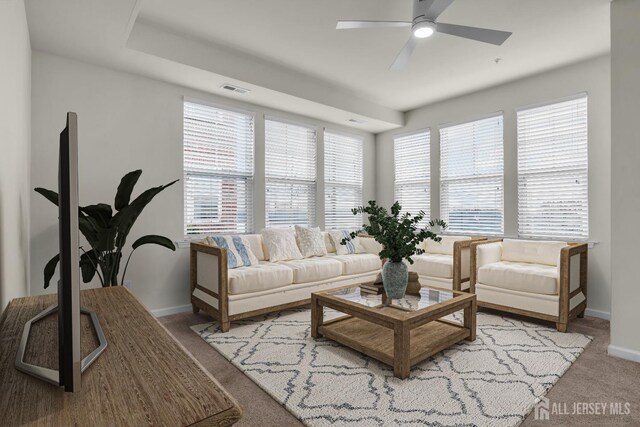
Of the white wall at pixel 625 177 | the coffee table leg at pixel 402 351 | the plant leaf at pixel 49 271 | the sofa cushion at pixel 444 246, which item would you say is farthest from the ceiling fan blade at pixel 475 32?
the plant leaf at pixel 49 271

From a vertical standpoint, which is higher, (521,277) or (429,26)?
(429,26)

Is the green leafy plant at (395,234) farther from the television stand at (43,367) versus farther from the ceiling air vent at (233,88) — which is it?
the ceiling air vent at (233,88)

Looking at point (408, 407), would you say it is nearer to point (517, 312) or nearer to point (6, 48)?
point (517, 312)

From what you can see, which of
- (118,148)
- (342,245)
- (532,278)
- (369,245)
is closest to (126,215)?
(118,148)

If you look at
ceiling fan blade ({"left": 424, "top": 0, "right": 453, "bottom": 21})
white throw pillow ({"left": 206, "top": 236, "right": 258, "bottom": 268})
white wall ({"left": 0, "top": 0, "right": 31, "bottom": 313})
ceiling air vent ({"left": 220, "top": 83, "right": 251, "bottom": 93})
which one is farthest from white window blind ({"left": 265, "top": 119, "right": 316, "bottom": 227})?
white wall ({"left": 0, "top": 0, "right": 31, "bottom": 313})

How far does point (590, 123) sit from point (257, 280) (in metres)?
4.03

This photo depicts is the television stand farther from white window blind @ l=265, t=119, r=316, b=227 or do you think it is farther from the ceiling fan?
white window blind @ l=265, t=119, r=316, b=227

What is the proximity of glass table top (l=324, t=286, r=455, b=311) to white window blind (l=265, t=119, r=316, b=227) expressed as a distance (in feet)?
6.83

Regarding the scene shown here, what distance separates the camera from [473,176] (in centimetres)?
489

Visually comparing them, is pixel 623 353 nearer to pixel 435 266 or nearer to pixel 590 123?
pixel 435 266

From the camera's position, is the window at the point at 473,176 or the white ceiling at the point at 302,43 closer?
the white ceiling at the point at 302,43

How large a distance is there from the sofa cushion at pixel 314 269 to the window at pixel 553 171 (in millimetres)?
2439

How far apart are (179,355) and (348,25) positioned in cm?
243

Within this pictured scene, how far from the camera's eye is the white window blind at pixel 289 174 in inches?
190
